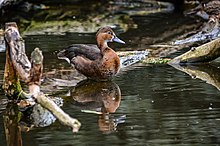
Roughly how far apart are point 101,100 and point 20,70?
164cm

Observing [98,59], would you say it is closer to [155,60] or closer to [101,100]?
[101,100]

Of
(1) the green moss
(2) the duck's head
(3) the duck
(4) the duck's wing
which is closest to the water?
(3) the duck

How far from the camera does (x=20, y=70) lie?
7.77 metres

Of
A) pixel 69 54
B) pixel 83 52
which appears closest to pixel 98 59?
pixel 83 52

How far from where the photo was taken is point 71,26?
58.1 ft

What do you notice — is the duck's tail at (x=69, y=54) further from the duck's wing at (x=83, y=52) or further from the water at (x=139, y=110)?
the water at (x=139, y=110)

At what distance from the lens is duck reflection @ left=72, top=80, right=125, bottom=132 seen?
7.80 metres

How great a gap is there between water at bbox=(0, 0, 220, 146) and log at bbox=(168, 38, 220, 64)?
34cm

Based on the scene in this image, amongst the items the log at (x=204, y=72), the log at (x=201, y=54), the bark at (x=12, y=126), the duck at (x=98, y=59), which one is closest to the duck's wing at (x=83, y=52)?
the duck at (x=98, y=59)

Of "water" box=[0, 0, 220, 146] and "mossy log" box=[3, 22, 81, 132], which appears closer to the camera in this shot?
"mossy log" box=[3, 22, 81, 132]

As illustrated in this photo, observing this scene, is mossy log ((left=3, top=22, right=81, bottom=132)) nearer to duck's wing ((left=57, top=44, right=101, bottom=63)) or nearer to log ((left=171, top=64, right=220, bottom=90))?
duck's wing ((left=57, top=44, right=101, bottom=63))

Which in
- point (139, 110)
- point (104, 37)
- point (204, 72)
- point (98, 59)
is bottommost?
point (139, 110)

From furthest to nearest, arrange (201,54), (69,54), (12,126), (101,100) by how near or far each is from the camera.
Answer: (201,54)
(69,54)
(101,100)
(12,126)

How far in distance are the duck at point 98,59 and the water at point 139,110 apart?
0.17 meters
